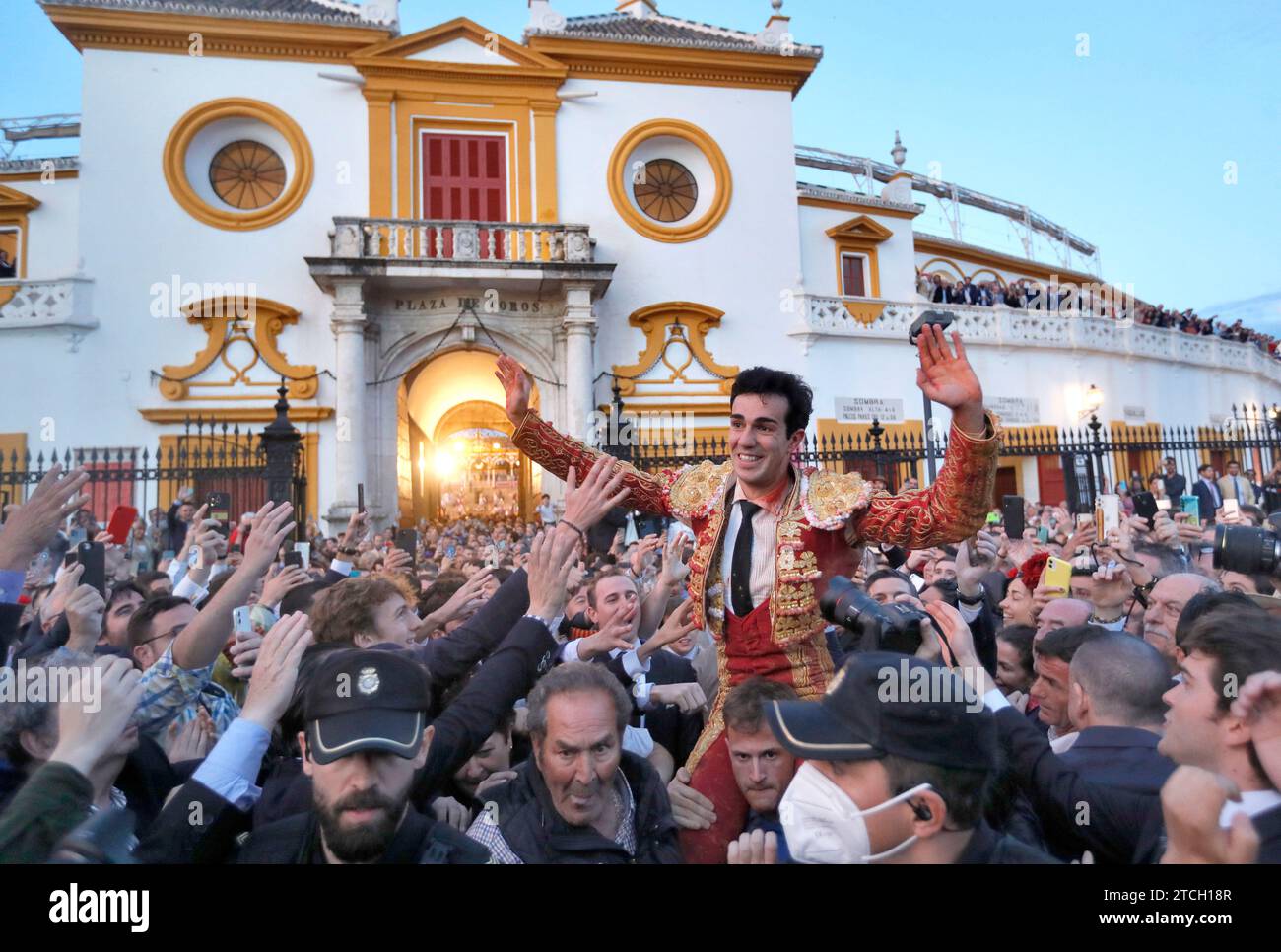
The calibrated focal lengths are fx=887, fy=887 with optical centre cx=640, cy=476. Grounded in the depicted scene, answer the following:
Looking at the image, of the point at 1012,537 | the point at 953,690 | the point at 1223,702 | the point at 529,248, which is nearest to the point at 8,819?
the point at 953,690

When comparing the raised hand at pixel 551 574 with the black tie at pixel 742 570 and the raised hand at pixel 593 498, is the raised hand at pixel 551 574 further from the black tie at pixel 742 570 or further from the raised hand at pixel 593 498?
the black tie at pixel 742 570

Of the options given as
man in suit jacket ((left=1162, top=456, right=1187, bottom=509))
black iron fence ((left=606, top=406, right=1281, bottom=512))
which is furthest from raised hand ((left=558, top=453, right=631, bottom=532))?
man in suit jacket ((left=1162, top=456, right=1187, bottom=509))

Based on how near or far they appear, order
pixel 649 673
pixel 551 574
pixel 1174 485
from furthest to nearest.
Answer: pixel 1174 485, pixel 649 673, pixel 551 574

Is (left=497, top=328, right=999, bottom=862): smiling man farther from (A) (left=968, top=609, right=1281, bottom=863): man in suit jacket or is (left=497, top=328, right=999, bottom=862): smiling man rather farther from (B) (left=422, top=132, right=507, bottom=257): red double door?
(B) (left=422, top=132, right=507, bottom=257): red double door

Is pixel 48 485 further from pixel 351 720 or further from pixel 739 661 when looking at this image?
pixel 739 661

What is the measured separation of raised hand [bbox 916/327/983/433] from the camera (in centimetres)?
268

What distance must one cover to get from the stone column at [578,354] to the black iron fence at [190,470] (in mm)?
5214

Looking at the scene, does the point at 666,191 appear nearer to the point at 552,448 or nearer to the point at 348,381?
the point at 348,381

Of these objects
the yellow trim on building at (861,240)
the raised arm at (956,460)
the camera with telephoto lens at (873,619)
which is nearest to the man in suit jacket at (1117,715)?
the raised arm at (956,460)

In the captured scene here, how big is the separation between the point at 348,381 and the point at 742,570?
15.2 metres

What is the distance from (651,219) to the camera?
64.7ft

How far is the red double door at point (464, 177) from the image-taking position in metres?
19.0

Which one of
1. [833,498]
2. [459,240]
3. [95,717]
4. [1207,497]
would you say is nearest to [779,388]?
[833,498]

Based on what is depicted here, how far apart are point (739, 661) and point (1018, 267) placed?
30.8 meters
